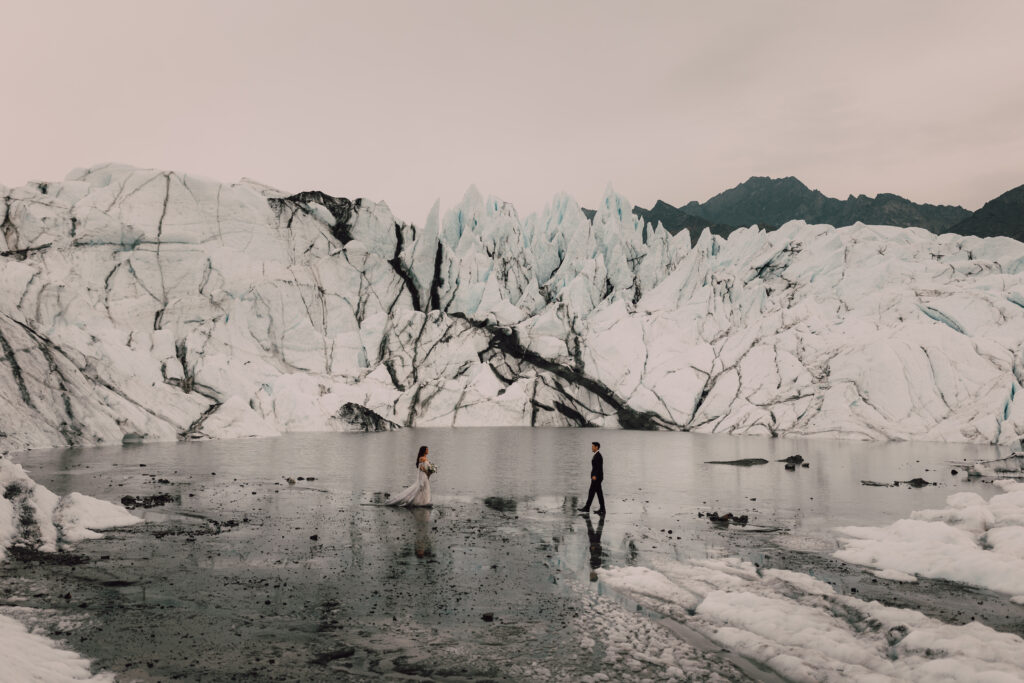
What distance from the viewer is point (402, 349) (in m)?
81.8

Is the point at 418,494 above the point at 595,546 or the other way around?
above

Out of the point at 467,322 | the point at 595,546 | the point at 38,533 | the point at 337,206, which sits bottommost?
the point at 595,546

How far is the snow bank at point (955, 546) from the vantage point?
14133mm

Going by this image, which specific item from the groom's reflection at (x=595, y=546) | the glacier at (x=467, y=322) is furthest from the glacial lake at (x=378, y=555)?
the glacier at (x=467, y=322)

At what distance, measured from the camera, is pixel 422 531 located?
58.0 feet

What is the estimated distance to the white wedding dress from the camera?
21458mm

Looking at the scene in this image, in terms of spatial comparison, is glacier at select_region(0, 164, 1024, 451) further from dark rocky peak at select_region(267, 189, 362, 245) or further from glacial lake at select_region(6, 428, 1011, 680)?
glacial lake at select_region(6, 428, 1011, 680)

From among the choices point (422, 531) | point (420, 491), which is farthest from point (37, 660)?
point (420, 491)

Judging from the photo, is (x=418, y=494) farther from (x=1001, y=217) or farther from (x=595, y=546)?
(x=1001, y=217)

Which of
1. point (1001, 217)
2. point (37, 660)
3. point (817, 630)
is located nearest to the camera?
point (37, 660)

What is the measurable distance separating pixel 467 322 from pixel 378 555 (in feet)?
234

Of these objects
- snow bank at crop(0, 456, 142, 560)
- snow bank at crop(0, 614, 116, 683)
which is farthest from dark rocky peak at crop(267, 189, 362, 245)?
snow bank at crop(0, 614, 116, 683)

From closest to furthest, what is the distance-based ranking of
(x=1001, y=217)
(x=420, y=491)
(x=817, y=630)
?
(x=817, y=630) → (x=420, y=491) → (x=1001, y=217)

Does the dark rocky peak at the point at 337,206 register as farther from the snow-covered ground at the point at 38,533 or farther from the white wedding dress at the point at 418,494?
the snow-covered ground at the point at 38,533
